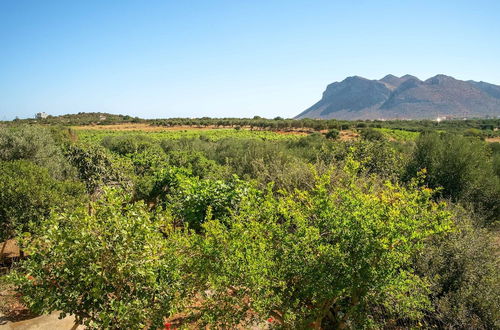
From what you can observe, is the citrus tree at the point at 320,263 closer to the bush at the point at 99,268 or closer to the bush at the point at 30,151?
the bush at the point at 99,268

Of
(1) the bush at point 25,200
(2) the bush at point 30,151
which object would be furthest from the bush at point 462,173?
(2) the bush at point 30,151

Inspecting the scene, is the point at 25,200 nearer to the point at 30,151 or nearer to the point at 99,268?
the point at 99,268

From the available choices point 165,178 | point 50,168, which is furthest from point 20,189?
point 50,168

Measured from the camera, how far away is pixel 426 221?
6121 millimetres

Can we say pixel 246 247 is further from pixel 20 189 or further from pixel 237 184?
pixel 20 189

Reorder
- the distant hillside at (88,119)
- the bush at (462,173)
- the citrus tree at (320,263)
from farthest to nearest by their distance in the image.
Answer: the distant hillside at (88,119)
the bush at (462,173)
the citrus tree at (320,263)

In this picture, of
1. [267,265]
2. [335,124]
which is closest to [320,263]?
[267,265]

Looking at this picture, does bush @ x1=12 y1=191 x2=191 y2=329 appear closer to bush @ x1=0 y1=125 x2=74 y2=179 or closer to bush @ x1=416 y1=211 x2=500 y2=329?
bush @ x1=416 y1=211 x2=500 y2=329

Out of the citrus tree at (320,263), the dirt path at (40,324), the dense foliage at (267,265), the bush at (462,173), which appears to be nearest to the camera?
the dense foliage at (267,265)

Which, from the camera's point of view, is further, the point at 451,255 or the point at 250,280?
Answer: the point at 451,255

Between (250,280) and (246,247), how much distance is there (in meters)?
0.62

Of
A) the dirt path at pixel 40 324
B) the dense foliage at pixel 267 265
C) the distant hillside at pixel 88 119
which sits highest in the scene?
the distant hillside at pixel 88 119

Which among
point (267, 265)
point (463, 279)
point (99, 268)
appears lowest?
point (463, 279)

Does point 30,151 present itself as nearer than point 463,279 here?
No
